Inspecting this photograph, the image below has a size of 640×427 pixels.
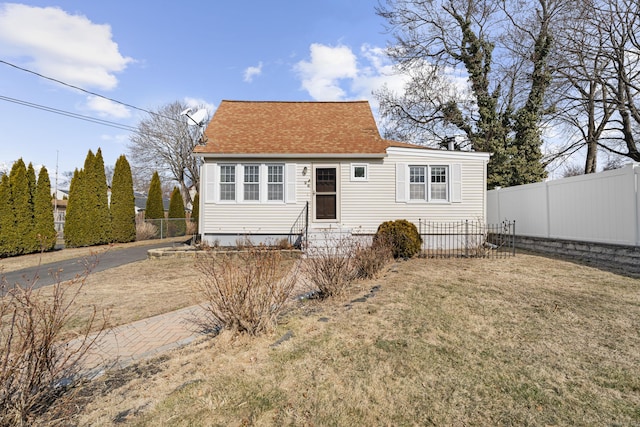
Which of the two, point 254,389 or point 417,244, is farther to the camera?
point 417,244

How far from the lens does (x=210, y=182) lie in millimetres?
11938

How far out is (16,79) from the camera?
35.7 ft

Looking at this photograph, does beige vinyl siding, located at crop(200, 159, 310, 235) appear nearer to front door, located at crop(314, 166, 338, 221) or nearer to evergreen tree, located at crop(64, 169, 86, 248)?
front door, located at crop(314, 166, 338, 221)

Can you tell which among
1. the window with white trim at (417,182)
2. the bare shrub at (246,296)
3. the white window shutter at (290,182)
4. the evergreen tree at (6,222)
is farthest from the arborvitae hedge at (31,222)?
the window with white trim at (417,182)

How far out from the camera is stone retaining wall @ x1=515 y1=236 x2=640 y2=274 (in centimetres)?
770

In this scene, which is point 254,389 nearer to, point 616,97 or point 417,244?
point 417,244

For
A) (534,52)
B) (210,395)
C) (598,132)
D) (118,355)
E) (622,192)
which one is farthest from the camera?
(598,132)

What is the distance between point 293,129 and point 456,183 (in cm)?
682

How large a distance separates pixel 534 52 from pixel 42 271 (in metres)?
24.0

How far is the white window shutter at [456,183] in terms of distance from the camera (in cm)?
1205

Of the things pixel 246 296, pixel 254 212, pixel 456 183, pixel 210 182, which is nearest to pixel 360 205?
pixel 456 183

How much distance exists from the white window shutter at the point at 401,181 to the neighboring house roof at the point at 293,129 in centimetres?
88

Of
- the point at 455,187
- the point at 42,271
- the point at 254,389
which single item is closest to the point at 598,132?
the point at 455,187

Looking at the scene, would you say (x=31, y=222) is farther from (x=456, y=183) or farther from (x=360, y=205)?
(x=456, y=183)
